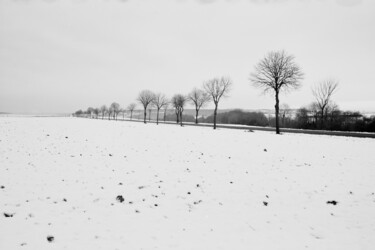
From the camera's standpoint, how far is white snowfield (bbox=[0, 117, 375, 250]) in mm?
4465

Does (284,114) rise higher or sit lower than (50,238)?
higher

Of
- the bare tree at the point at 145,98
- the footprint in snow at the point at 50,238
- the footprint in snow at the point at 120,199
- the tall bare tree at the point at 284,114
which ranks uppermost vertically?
the bare tree at the point at 145,98

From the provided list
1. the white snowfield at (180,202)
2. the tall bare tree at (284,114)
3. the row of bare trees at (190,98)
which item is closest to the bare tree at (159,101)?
the row of bare trees at (190,98)

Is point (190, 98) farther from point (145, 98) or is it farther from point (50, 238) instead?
point (50, 238)

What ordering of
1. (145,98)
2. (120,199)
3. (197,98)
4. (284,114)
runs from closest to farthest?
1. (120,199)
2. (197,98)
3. (284,114)
4. (145,98)

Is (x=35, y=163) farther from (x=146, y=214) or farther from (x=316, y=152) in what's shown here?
(x=316, y=152)

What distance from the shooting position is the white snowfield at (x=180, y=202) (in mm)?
4465

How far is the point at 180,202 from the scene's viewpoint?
627 cm

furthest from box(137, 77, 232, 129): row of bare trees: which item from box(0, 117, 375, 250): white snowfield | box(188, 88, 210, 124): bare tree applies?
box(0, 117, 375, 250): white snowfield

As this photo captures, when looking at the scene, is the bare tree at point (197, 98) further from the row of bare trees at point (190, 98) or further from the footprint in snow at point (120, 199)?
the footprint in snow at point (120, 199)

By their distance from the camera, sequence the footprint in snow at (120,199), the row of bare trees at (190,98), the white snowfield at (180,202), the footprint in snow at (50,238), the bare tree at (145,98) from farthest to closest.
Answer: the bare tree at (145,98) → the row of bare trees at (190,98) → the footprint in snow at (120,199) → the white snowfield at (180,202) → the footprint in snow at (50,238)

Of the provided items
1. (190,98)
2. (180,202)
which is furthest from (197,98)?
(180,202)

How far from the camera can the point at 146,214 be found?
5496mm

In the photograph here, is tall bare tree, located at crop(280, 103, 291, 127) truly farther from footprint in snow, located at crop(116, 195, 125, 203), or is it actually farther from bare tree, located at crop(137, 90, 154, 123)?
footprint in snow, located at crop(116, 195, 125, 203)
